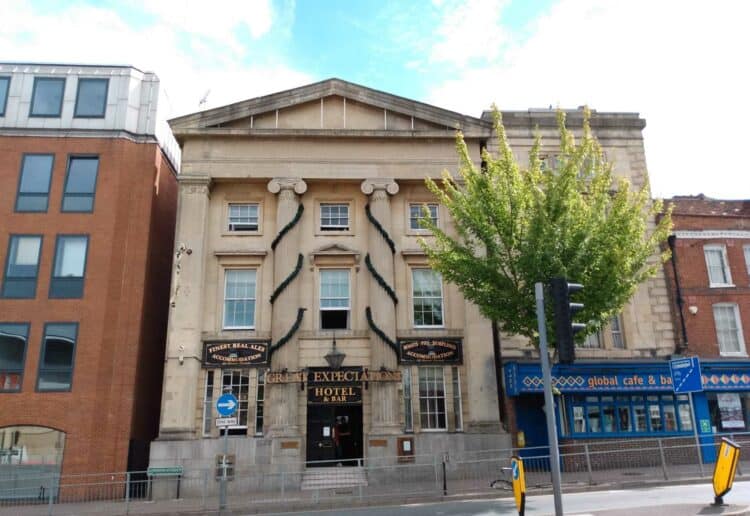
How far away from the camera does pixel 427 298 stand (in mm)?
23719

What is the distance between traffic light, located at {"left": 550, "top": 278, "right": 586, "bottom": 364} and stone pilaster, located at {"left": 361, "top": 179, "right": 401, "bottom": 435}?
12.9 meters

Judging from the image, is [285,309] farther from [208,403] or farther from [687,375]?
[687,375]

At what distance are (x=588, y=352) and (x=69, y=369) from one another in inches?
765

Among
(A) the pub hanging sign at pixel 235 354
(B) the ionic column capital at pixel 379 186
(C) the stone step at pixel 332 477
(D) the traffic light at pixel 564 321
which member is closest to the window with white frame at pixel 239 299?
(A) the pub hanging sign at pixel 235 354

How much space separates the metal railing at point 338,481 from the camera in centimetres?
1677

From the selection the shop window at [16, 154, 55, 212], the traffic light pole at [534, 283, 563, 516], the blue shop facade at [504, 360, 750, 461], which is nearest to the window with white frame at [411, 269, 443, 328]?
the blue shop facade at [504, 360, 750, 461]

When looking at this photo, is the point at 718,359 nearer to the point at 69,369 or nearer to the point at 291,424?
the point at 291,424

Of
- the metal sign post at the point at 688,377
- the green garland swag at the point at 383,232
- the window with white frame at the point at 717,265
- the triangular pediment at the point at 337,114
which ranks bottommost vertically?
the metal sign post at the point at 688,377

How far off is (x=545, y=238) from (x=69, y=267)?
1725cm

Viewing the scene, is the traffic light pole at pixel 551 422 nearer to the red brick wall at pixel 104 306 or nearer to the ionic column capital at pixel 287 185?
the ionic column capital at pixel 287 185

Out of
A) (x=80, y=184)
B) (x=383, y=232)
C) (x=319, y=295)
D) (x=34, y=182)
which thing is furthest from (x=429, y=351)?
(x=34, y=182)

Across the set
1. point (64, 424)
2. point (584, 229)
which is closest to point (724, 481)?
point (584, 229)

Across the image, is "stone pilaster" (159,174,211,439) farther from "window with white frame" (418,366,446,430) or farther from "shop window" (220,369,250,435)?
"window with white frame" (418,366,446,430)

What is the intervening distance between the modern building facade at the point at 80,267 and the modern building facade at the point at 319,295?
162cm
